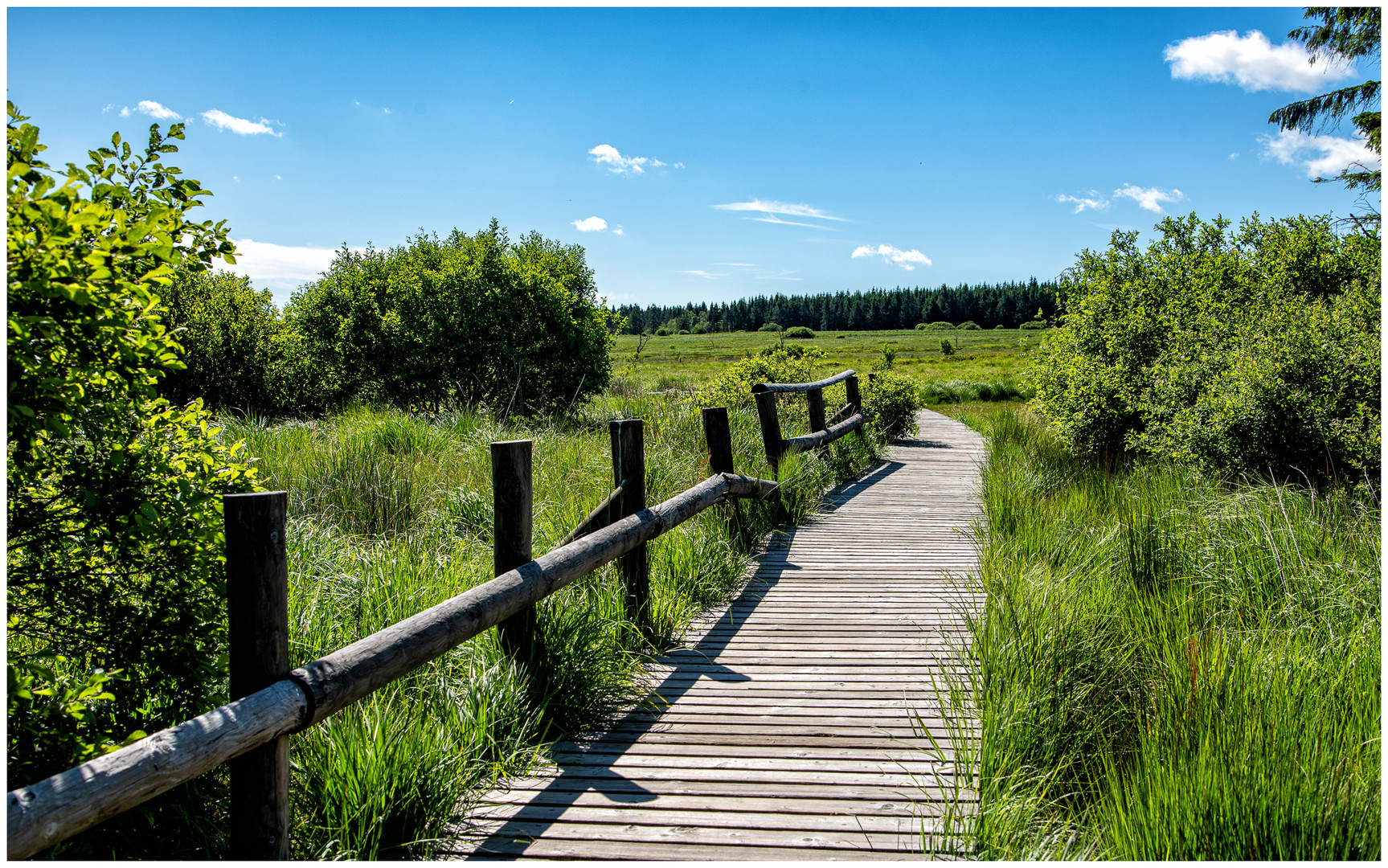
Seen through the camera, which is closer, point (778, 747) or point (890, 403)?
point (778, 747)

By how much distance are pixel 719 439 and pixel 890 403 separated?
28.7 feet

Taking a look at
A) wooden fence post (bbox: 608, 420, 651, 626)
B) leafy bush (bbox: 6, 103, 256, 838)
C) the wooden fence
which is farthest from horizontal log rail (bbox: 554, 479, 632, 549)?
leafy bush (bbox: 6, 103, 256, 838)

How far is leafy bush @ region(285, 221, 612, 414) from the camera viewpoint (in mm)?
14336

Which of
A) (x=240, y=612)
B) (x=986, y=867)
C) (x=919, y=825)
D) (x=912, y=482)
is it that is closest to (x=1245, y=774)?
(x=986, y=867)

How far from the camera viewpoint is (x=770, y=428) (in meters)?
8.73

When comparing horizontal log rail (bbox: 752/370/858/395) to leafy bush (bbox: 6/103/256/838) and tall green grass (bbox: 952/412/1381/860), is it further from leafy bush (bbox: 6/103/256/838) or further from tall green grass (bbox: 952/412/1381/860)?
leafy bush (bbox: 6/103/256/838)

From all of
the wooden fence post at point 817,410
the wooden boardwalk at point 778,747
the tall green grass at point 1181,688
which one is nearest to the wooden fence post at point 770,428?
the wooden fence post at point 817,410

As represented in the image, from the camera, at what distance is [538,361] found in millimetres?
14836

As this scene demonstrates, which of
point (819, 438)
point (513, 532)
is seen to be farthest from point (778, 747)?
point (819, 438)

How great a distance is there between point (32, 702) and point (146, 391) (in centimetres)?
100

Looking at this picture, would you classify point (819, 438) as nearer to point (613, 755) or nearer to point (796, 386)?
point (796, 386)

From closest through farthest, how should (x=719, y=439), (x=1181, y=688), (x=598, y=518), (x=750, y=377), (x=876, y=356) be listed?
1. (x=1181, y=688)
2. (x=598, y=518)
3. (x=719, y=439)
4. (x=750, y=377)
5. (x=876, y=356)

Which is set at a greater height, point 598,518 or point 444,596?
point 598,518

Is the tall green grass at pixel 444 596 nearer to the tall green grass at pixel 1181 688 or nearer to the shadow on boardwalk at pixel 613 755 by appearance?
the shadow on boardwalk at pixel 613 755
